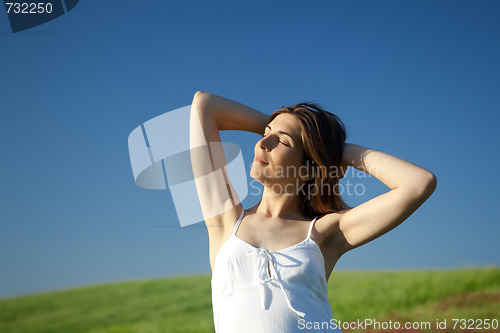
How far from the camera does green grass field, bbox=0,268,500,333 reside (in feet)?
21.7

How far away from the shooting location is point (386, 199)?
7.06 ft

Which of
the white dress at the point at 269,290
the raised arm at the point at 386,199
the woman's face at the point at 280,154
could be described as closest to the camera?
the white dress at the point at 269,290

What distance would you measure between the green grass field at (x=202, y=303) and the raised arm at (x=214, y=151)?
389 centimetres

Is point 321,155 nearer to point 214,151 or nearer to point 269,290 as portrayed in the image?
point 214,151

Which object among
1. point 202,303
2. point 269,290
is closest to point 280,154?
point 269,290

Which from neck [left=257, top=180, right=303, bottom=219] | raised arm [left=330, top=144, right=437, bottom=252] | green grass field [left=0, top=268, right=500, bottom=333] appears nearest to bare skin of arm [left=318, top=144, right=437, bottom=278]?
raised arm [left=330, top=144, right=437, bottom=252]

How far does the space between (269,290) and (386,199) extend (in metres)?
0.75

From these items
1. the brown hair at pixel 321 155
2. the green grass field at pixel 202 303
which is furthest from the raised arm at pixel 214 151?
the green grass field at pixel 202 303

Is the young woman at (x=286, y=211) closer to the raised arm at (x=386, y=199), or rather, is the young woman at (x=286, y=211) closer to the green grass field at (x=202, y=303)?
the raised arm at (x=386, y=199)

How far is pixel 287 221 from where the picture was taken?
92.5 inches

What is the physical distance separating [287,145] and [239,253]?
2.12ft

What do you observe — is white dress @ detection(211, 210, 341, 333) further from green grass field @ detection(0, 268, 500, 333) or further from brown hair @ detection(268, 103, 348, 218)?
green grass field @ detection(0, 268, 500, 333)

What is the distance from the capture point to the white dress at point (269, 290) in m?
1.97

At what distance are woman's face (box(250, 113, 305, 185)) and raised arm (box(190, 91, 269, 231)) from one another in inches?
8.9
